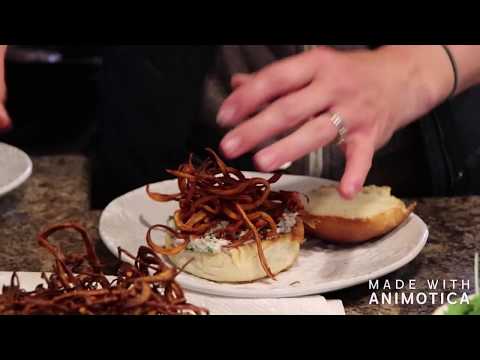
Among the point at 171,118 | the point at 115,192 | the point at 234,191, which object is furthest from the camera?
the point at 171,118

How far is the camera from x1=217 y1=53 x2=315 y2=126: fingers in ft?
3.67

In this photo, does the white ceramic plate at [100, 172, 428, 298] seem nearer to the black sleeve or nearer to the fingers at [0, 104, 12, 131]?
the fingers at [0, 104, 12, 131]

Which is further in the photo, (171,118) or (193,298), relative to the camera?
(171,118)

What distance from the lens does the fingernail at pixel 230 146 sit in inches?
43.1

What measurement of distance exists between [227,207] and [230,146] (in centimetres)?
14

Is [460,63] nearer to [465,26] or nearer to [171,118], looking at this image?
[465,26]

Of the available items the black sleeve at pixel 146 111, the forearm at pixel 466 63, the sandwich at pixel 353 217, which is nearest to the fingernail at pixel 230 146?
the sandwich at pixel 353 217

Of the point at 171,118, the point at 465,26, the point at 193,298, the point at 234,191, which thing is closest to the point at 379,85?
the point at 465,26

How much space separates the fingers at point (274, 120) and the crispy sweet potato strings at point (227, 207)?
10 cm

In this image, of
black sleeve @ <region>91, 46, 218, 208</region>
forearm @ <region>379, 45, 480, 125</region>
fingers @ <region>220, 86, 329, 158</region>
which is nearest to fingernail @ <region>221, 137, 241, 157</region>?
fingers @ <region>220, 86, 329, 158</region>

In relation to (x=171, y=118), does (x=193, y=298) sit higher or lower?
lower

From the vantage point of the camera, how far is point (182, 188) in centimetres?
127

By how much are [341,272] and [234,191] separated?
0.68 feet
